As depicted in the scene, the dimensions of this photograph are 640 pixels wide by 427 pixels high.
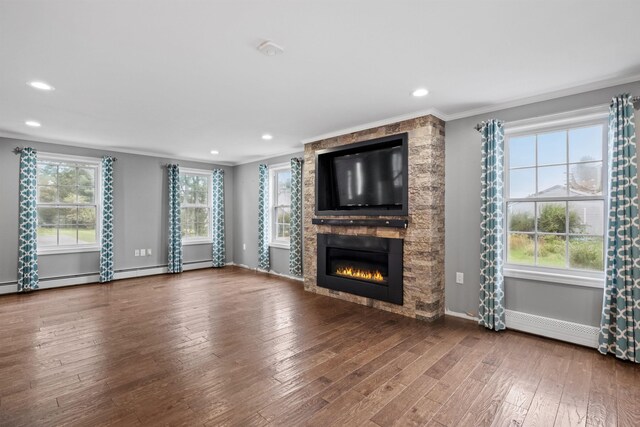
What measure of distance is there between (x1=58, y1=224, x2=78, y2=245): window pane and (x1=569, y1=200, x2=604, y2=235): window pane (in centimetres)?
748

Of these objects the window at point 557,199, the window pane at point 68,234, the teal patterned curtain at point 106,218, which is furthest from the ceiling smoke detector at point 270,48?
the window pane at point 68,234

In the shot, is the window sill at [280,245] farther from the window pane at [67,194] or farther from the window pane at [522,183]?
the window pane at [522,183]

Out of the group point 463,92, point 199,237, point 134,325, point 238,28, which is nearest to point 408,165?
point 463,92

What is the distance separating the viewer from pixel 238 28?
2.13 meters

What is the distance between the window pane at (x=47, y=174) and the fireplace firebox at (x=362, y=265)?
479 cm

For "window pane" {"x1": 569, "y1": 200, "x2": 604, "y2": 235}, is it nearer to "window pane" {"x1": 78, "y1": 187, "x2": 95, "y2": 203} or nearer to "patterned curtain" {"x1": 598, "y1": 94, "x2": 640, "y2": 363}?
"patterned curtain" {"x1": 598, "y1": 94, "x2": 640, "y2": 363}

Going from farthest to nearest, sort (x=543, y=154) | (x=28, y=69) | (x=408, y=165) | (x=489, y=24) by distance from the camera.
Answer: (x=408, y=165) < (x=543, y=154) < (x=28, y=69) < (x=489, y=24)

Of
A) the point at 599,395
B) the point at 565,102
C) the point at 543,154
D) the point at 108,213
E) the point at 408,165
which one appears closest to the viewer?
the point at 599,395

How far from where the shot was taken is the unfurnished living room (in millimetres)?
2098

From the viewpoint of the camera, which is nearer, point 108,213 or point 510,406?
point 510,406

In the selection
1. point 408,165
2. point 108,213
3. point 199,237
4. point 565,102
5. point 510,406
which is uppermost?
point 565,102

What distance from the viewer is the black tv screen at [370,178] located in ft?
13.8

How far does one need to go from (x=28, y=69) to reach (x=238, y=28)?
2026 millimetres

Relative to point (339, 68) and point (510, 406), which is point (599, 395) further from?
point (339, 68)
